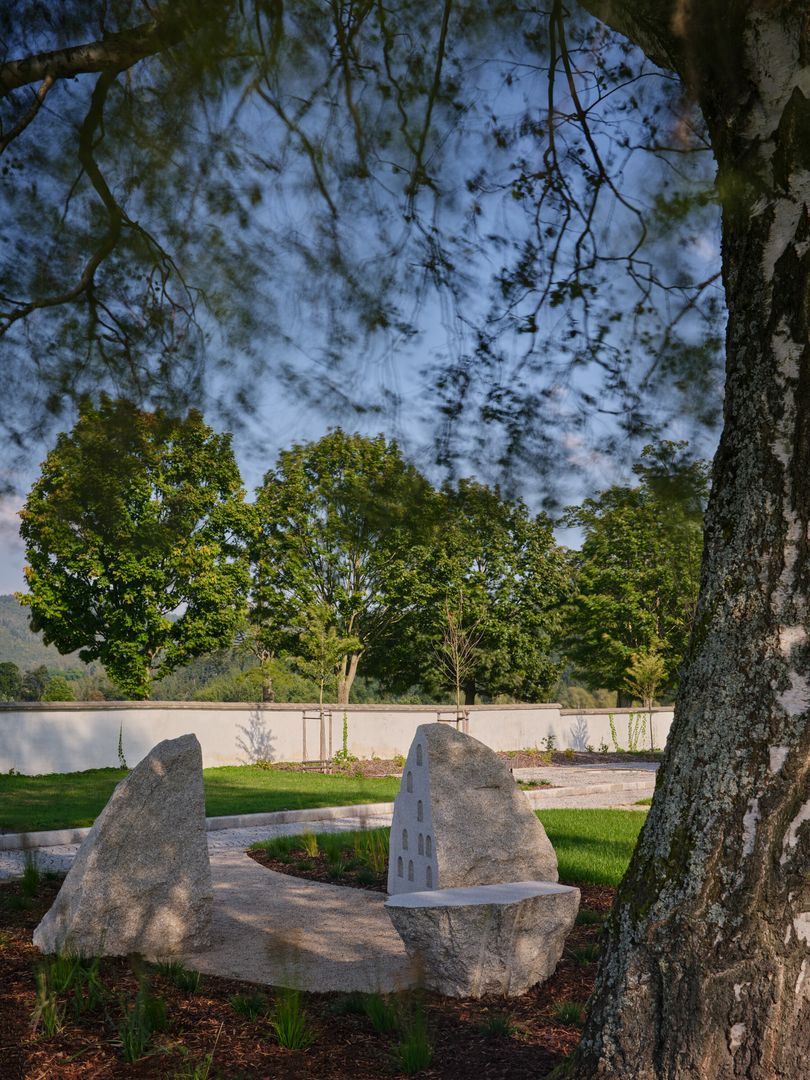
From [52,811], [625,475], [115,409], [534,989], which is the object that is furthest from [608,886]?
[52,811]

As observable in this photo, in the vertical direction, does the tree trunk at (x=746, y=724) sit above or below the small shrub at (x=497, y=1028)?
above

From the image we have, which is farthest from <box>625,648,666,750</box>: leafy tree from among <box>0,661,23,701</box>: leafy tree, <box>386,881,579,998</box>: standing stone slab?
<box>0,661,23,701</box>: leafy tree

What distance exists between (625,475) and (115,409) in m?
3.10

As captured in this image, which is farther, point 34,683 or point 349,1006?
point 34,683

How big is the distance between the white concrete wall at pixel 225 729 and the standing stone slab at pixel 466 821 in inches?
583

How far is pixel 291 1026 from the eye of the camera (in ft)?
12.7

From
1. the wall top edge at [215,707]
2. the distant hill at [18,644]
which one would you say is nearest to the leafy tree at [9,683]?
the wall top edge at [215,707]

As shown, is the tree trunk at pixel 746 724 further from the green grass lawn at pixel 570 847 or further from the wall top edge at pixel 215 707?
the wall top edge at pixel 215 707

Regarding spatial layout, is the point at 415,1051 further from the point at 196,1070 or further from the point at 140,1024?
the point at 140,1024

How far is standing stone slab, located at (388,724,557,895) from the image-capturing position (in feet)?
20.3

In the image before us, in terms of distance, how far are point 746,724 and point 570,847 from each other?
266 inches

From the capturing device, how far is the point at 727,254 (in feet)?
11.0

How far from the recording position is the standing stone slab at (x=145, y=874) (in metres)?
5.27

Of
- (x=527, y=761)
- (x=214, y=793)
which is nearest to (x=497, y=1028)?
(x=214, y=793)
